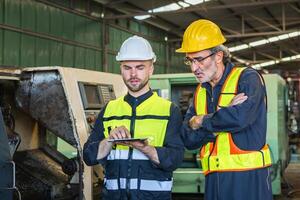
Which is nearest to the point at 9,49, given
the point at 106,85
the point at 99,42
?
the point at 99,42

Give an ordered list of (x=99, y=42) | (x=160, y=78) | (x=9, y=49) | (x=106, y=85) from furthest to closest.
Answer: (x=99, y=42), (x=9, y=49), (x=160, y=78), (x=106, y=85)

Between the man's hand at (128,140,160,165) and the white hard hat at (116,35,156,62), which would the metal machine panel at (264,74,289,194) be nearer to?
the white hard hat at (116,35,156,62)

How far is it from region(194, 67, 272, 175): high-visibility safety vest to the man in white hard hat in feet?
0.56

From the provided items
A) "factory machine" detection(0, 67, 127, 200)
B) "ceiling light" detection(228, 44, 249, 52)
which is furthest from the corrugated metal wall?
"ceiling light" detection(228, 44, 249, 52)

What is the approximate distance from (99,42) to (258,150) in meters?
9.62

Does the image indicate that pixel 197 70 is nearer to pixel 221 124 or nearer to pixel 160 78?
pixel 221 124

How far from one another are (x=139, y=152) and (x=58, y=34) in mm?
7972

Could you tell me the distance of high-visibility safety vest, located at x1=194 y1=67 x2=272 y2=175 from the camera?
7.06 ft

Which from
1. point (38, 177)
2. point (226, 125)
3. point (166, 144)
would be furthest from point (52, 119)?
point (226, 125)

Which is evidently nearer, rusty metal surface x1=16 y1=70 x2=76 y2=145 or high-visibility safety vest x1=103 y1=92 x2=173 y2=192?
high-visibility safety vest x1=103 y1=92 x2=173 y2=192

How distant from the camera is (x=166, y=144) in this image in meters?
2.16

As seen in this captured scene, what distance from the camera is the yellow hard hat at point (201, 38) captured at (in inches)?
88.7

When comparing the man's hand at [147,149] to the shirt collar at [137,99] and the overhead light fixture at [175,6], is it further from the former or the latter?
the overhead light fixture at [175,6]

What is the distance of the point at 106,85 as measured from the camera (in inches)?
147
